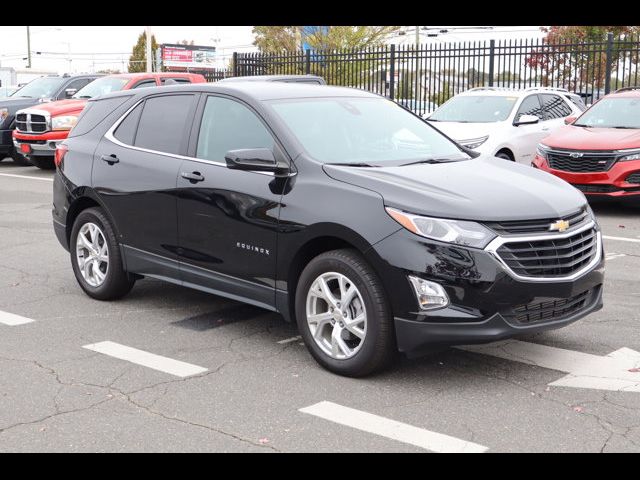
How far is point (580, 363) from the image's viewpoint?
18.2 feet

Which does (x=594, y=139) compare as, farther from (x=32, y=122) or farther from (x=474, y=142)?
(x=32, y=122)

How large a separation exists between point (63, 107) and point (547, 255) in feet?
48.2

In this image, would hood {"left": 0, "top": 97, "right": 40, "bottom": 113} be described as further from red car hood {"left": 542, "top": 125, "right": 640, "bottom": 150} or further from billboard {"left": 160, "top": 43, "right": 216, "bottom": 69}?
billboard {"left": 160, "top": 43, "right": 216, "bottom": 69}

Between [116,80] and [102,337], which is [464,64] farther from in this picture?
[102,337]

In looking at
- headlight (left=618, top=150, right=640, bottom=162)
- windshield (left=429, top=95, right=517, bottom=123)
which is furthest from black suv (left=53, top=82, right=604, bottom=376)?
windshield (left=429, top=95, right=517, bottom=123)

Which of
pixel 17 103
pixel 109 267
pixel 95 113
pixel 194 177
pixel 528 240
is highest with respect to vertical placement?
pixel 95 113

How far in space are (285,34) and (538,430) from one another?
148 ft

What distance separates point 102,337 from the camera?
620 cm

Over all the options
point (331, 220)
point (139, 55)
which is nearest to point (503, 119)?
point (331, 220)

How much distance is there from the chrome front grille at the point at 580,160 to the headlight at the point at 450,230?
7.42 m

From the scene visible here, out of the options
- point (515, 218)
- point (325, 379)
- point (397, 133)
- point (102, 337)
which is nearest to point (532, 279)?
point (515, 218)

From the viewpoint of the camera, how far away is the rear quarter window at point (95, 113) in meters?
7.25

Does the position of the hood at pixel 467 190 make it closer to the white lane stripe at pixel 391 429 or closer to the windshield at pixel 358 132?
the windshield at pixel 358 132

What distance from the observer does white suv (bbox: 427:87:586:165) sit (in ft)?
44.7
